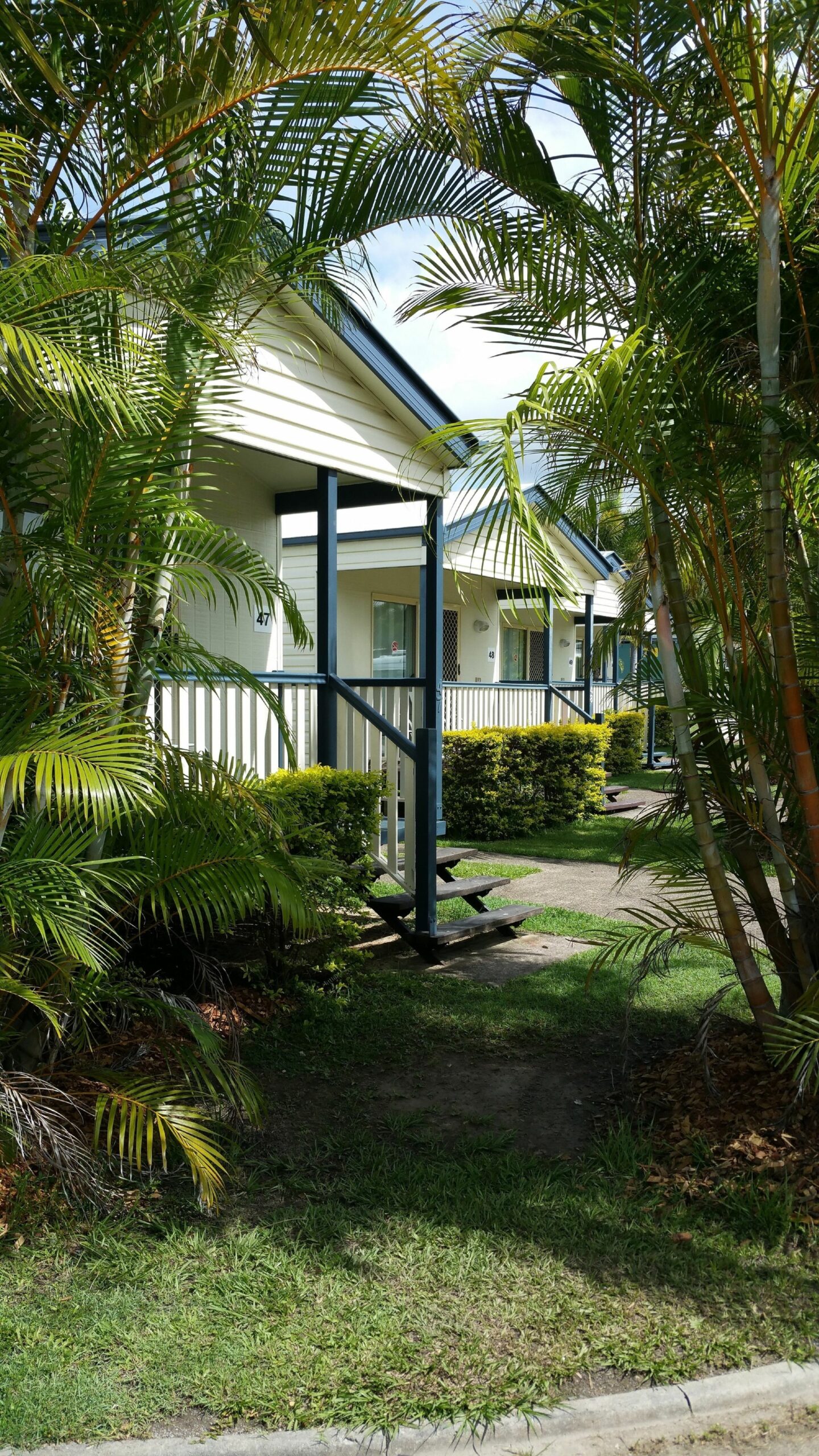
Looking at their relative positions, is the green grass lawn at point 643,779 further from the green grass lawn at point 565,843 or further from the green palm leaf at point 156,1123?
the green palm leaf at point 156,1123

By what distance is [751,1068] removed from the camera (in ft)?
14.6

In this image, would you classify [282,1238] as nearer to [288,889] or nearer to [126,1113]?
[126,1113]

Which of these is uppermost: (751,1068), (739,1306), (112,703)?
(112,703)

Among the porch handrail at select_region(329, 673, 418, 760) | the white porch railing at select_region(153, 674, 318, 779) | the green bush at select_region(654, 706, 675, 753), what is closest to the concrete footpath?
the white porch railing at select_region(153, 674, 318, 779)

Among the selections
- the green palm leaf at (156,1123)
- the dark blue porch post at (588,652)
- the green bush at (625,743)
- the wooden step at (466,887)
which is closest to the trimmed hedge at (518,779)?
the dark blue porch post at (588,652)

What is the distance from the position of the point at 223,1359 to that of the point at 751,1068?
2.55 m

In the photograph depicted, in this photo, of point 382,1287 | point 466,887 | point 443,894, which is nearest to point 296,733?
point 443,894

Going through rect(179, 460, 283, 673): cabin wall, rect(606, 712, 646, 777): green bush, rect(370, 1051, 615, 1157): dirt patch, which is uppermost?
rect(179, 460, 283, 673): cabin wall

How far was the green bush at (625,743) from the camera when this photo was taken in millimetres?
20875

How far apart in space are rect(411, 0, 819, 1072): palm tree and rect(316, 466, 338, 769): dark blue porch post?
2.86m

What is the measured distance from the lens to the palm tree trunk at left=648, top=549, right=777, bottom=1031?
428 cm

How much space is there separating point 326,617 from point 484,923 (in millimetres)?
2496

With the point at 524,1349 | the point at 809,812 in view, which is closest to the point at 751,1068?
the point at 809,812

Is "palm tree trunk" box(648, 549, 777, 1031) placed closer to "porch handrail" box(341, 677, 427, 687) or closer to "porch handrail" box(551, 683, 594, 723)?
"porch handrail" box(341, 677, 427, 687)
